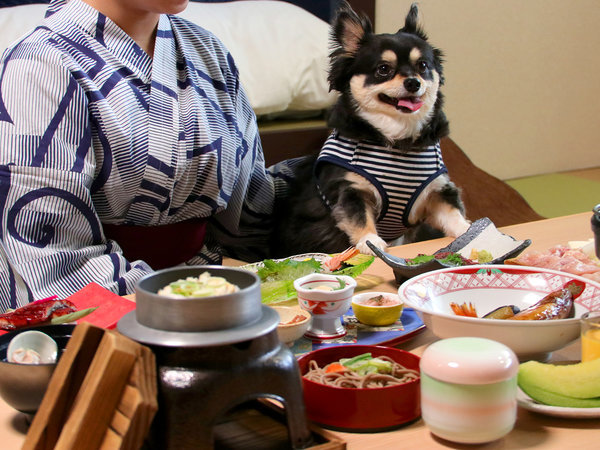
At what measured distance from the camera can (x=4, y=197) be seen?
53.2 inches

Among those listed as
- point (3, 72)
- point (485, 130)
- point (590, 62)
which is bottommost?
point (485, 130)

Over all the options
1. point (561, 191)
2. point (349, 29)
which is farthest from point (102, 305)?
point (561, 191)

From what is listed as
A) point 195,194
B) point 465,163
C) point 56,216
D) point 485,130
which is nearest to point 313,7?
point 465,163

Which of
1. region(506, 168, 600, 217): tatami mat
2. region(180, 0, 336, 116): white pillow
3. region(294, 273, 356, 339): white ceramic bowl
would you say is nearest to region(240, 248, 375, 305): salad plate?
region(294, 273, 356, 339): white ceramic bowl

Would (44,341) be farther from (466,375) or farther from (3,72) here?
(3,72)

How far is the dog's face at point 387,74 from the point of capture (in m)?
1.93

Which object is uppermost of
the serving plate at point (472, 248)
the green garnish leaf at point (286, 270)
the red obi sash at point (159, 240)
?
the serving plate at point (472, 248)

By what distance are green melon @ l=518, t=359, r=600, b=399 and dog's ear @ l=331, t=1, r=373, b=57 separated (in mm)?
1376

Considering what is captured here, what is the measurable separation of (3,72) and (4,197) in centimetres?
27

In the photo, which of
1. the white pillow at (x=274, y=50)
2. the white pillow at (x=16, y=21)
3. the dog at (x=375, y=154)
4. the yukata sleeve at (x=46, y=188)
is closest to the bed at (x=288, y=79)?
the white pillow at (x=274, y=50)

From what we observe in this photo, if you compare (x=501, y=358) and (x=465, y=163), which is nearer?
(x=501, y=358)

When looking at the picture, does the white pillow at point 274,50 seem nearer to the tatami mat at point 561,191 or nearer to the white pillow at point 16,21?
the white pillow at point 16,21

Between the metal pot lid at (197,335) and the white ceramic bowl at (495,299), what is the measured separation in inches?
11.6

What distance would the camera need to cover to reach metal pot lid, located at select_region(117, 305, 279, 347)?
0.66 meters
